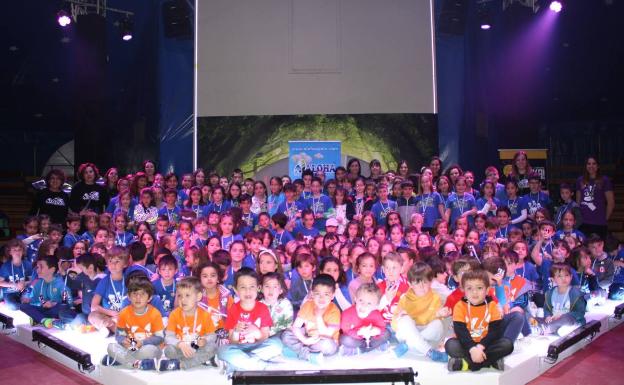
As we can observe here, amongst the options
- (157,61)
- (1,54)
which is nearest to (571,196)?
(157,61)

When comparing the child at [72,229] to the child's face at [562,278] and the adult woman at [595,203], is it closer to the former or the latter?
the child's face at [562,278]

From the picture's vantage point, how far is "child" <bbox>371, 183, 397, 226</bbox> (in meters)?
7.42

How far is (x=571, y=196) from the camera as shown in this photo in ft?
25.4

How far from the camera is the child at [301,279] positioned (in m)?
5.38

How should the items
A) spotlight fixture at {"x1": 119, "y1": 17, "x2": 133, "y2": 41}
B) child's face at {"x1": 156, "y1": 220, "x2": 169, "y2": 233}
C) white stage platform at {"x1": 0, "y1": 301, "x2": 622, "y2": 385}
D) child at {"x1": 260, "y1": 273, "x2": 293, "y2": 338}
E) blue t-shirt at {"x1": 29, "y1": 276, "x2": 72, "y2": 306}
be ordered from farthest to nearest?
spotlight fixture at {"x1": 119, "y1": 17, "x2": 133, "y2": 41}, child's face at {"x1": 156, "y1": 220, "x2": 169, "y2": 233}, blue t-shirt at {"x1": 29, "y1": 276, "x2": 72, "y2": 306}, child at {"x1": 260, "y1": 273, "x2": 293, "y2": 338}, white stage platform at {"x1": 0, "y1": 301, "x2": 622, "y2": 385}

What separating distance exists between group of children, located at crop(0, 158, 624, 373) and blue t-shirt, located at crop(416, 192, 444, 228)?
17 mm

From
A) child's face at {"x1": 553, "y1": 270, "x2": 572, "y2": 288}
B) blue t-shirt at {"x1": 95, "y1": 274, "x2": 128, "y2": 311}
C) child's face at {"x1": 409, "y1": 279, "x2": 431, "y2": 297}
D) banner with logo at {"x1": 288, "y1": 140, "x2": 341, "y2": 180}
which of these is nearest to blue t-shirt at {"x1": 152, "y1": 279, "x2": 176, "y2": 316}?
blue t-shirt at {"x1": 95, "y1": 274, "x2": 128, "y2": 311}

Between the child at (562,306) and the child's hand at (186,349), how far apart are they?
9.77 feet

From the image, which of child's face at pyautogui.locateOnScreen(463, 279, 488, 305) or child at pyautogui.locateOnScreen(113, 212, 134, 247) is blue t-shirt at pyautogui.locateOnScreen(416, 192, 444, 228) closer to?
child's face at pyautogui.locateOnScreen(463, 279, 488, 305)

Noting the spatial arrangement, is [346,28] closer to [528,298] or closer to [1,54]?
[528,298]

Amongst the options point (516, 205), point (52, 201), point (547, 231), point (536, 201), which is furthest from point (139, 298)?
point (536, 201)

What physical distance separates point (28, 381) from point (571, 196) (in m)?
6.43

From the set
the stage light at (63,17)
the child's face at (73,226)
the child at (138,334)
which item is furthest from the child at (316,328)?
the stage light at (63,17)

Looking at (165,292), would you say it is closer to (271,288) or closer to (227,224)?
(271,288)
